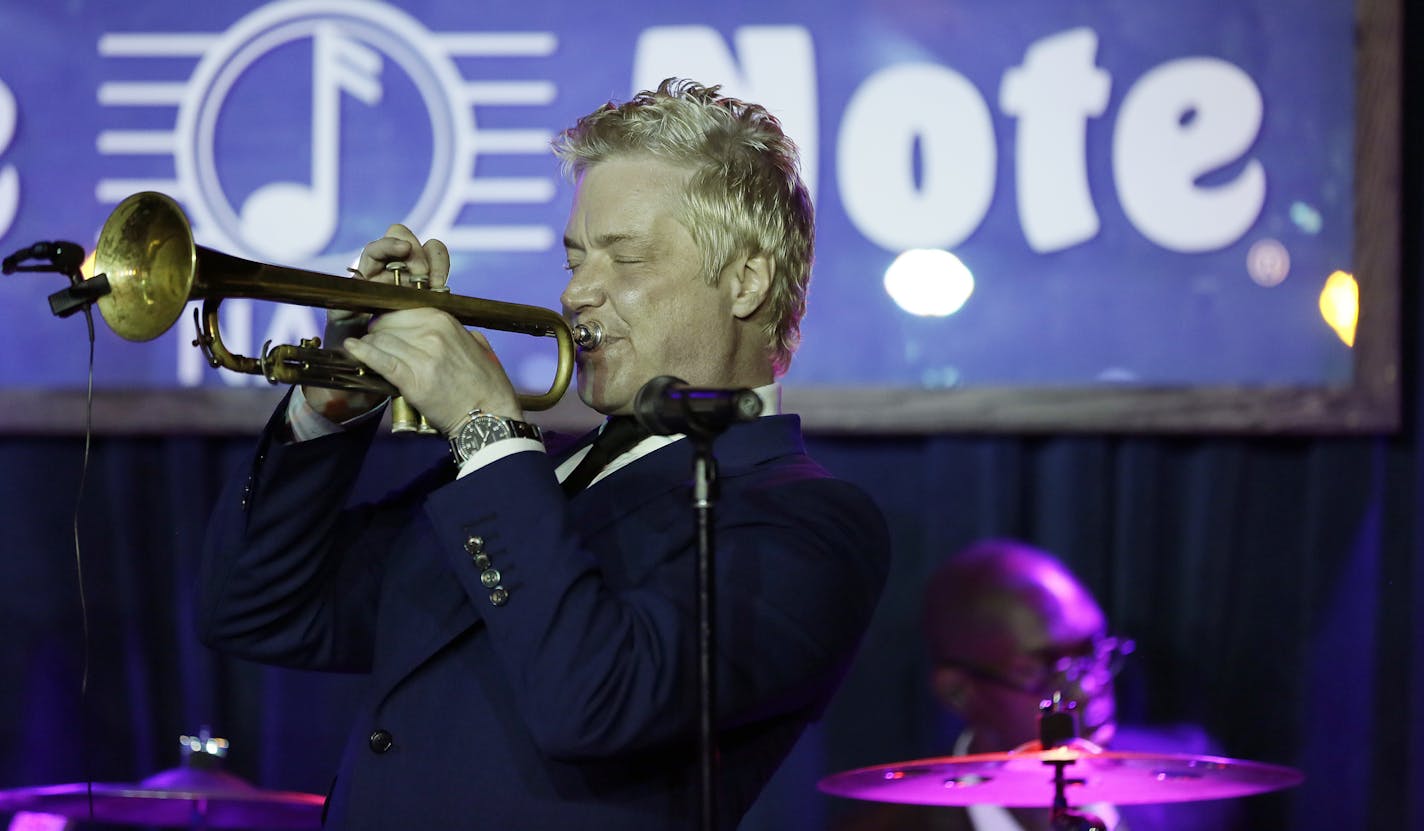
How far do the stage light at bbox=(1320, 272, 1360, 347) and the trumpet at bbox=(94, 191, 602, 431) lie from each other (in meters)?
2.05

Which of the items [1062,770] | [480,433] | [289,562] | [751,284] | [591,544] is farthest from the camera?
[1062,770]

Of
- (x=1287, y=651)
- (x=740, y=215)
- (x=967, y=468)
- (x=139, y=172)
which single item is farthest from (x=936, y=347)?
(x=139, y=172)

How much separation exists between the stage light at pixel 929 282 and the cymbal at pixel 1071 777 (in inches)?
40.5

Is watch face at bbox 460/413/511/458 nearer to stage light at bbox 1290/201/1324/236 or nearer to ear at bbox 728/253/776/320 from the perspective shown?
ear at bbox 728/253/776/320

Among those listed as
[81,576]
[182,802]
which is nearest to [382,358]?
[81,576]

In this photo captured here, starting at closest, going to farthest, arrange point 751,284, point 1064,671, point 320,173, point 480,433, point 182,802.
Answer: point 480,433 < point 751,284 < point 182,802 < point 1064,671 < point 320,173

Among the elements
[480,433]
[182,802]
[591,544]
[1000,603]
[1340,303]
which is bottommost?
[182,802]

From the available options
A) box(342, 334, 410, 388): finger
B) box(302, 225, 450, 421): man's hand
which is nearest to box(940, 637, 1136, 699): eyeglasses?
box(302, 225, 450, 421): man's hand

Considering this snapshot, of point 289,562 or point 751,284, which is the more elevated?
point 751,284

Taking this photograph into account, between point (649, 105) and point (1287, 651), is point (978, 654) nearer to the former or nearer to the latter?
point (1287, 651)

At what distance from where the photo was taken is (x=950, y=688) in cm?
328

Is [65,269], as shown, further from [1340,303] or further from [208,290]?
[1340,303]

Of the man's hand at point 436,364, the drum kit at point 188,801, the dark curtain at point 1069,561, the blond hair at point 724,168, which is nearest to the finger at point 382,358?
the man's hand at point 436,364

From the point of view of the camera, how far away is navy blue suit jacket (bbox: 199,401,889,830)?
1797mm
